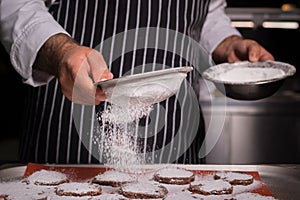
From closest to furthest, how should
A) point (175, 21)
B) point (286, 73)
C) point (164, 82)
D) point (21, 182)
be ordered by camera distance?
1. point (164, 82)
2. point (21, 182)
3. point (286, 73)
4. point (175, 21)

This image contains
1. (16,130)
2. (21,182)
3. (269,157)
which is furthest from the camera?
(16,130)

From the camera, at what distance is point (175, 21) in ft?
6.05

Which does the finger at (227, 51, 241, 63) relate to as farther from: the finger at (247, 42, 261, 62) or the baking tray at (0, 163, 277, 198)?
the baking tray at (0, 163, 277, 198)

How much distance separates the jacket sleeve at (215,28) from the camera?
207cm

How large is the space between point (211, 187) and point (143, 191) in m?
0.16

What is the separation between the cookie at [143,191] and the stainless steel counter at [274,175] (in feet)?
0.62

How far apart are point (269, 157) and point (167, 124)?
1442mm

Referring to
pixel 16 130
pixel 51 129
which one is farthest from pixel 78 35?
pixel 16 130

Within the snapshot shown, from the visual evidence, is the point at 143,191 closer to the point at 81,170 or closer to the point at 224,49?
the point at 81,170

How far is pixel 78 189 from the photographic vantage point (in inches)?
55.5

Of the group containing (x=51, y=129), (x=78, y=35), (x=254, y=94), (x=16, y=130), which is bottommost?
(x=16, y=130)

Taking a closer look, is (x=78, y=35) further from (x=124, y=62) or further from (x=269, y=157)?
(x=269, y=157)

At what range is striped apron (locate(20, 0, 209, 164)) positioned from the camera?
1739 millimetres

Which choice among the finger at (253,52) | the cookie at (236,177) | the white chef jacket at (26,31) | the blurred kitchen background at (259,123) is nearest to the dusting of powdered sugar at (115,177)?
the cookie at (236,177)
